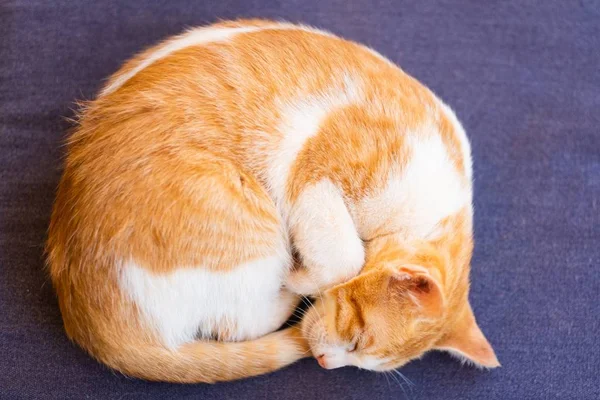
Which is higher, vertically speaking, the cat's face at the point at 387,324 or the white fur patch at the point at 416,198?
the white fur patch at the point at 416,198

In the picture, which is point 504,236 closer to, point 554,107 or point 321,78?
point 554,107

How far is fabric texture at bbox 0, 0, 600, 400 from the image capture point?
1468 millimetres

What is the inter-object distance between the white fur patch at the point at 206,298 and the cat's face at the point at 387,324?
12 cm

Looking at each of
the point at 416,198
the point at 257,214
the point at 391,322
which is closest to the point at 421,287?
the point at 391,322

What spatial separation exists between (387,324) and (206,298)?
→ 16.8 inches

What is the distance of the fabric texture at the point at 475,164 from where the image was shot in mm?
1468

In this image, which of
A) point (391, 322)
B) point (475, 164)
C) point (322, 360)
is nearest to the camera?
point (391, 322)

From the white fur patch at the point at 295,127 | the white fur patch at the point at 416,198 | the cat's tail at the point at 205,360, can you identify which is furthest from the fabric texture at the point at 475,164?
the white fur patch at the point at 295,127

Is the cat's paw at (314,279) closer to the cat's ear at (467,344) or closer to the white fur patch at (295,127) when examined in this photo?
the white fur patch at (295,127)

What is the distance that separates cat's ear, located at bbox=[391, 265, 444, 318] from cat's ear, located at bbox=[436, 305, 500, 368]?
19 cm

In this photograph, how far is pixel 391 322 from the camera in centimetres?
130

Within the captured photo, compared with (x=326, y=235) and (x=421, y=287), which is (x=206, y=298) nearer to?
(x=326, y=235)

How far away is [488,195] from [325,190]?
24.5 inches

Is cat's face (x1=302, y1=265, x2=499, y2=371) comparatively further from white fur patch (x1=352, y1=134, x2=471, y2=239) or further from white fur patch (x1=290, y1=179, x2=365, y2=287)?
white fur patch (x1=352, y1=134, x2=471, y2=239)
